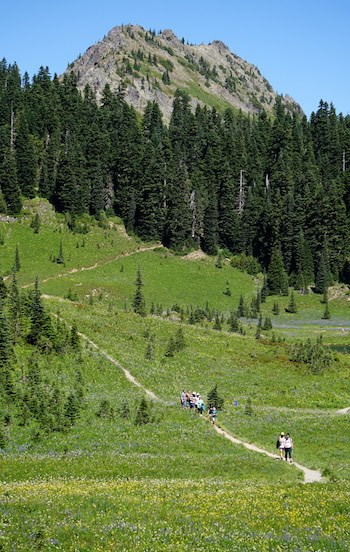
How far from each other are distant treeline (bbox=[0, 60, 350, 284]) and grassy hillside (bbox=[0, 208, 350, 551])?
147ft

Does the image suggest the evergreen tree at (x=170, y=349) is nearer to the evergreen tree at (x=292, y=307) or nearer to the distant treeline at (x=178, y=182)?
the evergreen tree at (x=292, y=307)

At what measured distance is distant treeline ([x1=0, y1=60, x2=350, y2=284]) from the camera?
420 ft

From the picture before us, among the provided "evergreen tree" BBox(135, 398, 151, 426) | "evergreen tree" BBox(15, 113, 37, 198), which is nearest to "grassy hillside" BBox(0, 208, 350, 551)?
"evergreen tree" BBox(135, 398, 151, 426)

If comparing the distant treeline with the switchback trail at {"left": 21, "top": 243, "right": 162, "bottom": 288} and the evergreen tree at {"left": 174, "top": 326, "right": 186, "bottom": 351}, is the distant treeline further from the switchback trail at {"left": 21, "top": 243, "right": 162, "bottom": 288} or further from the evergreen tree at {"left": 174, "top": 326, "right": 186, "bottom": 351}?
the evergreen tree at {"left": 174, "top": 326, "right": 186, "bottom": 351}

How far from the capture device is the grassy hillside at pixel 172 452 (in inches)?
614

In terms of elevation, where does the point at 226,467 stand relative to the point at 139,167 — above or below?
below

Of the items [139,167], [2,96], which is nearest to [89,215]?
[139,167]

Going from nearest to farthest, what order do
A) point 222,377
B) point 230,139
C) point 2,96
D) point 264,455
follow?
point 264,455
point 222,377
point 2,96
point 230,139

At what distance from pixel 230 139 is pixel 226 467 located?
5390 inches

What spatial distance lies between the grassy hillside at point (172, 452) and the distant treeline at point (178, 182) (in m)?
44.9

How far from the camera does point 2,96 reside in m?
140

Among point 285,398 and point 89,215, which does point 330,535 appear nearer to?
point 285,398

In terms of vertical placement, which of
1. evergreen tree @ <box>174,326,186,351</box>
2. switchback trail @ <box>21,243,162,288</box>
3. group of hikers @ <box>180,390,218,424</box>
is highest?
switchback trail @ <box>21,243,162,288</box>

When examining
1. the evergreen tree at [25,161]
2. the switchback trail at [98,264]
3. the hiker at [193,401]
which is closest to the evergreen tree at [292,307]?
the switchback trail at [98,264]
